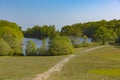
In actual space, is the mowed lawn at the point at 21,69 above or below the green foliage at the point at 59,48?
below

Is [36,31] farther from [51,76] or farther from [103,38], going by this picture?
[51,76]

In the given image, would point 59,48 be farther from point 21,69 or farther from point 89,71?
point 89,71

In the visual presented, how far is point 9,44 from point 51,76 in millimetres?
29943

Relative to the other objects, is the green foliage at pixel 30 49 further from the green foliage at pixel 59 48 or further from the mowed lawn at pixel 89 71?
the mowed lawn at pixel 89 71

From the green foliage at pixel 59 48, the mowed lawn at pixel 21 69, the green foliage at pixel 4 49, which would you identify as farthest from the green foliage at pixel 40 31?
the mowed lawn at pixel 21 69

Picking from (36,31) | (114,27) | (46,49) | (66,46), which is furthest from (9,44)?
(114,27)


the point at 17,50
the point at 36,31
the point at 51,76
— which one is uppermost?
the point at 36,31

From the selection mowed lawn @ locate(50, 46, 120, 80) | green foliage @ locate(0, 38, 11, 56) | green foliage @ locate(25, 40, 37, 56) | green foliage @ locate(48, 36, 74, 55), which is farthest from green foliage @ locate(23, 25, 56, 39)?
mowed lawn @ locate(50, 46, 120, 80)

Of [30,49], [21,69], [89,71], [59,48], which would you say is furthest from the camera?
[30,49]

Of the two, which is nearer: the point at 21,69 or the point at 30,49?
the point at 21,69

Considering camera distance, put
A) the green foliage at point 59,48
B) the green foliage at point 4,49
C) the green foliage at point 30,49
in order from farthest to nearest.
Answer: the green foliage at point 30,49 < the green foliage at point 59,48 < the green foliage at point 4,49

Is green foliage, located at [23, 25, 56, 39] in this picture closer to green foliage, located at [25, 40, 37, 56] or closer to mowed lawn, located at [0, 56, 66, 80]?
green foliage, located at [25, 40, 37, 56]

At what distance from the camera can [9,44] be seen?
51219 millimetres

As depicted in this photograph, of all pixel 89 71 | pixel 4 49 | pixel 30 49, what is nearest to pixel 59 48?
pixel 30 49
